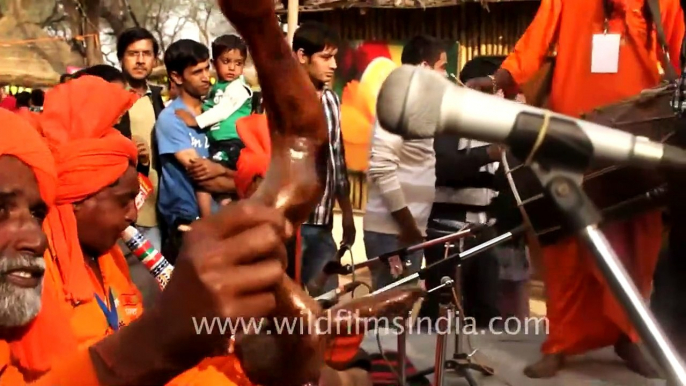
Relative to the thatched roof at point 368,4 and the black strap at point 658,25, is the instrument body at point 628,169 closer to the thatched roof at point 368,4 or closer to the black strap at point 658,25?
the black strap at point 658,25

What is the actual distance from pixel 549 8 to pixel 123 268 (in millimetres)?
1954

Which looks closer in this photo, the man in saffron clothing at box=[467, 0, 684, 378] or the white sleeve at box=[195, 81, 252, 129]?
the man in saffron clothing at box=[467, 0, 684, 378]

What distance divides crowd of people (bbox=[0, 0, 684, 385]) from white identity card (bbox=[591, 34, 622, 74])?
2cm

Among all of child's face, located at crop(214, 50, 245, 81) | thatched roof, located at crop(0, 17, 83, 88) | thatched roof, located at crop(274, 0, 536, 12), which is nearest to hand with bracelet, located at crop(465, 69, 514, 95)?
child's face, located at crop(214, 50, 245, 81)

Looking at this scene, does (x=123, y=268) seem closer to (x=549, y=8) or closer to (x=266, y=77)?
(x=266, y=77)

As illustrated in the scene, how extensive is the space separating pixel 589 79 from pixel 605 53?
4.4 inches

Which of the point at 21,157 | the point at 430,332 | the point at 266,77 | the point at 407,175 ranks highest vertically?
the point at 266,77

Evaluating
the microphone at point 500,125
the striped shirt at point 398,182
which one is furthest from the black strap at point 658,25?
the microphone at point 500,125

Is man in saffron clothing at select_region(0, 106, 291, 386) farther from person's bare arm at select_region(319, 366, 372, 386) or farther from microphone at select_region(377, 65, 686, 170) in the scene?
person's bare arm at select_region(319, 366, 372, 386)

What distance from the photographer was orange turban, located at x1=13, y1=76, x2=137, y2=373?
1704 millimetres

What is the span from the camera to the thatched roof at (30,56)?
32.2 ft

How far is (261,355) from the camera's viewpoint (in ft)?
3.39

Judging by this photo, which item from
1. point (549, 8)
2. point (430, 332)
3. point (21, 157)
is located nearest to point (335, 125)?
point (549, 8)

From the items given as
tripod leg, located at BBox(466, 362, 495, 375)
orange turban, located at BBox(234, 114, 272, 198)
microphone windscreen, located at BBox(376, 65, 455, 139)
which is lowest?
tripod leg, located at BBox(466, 362, 495, 375)
